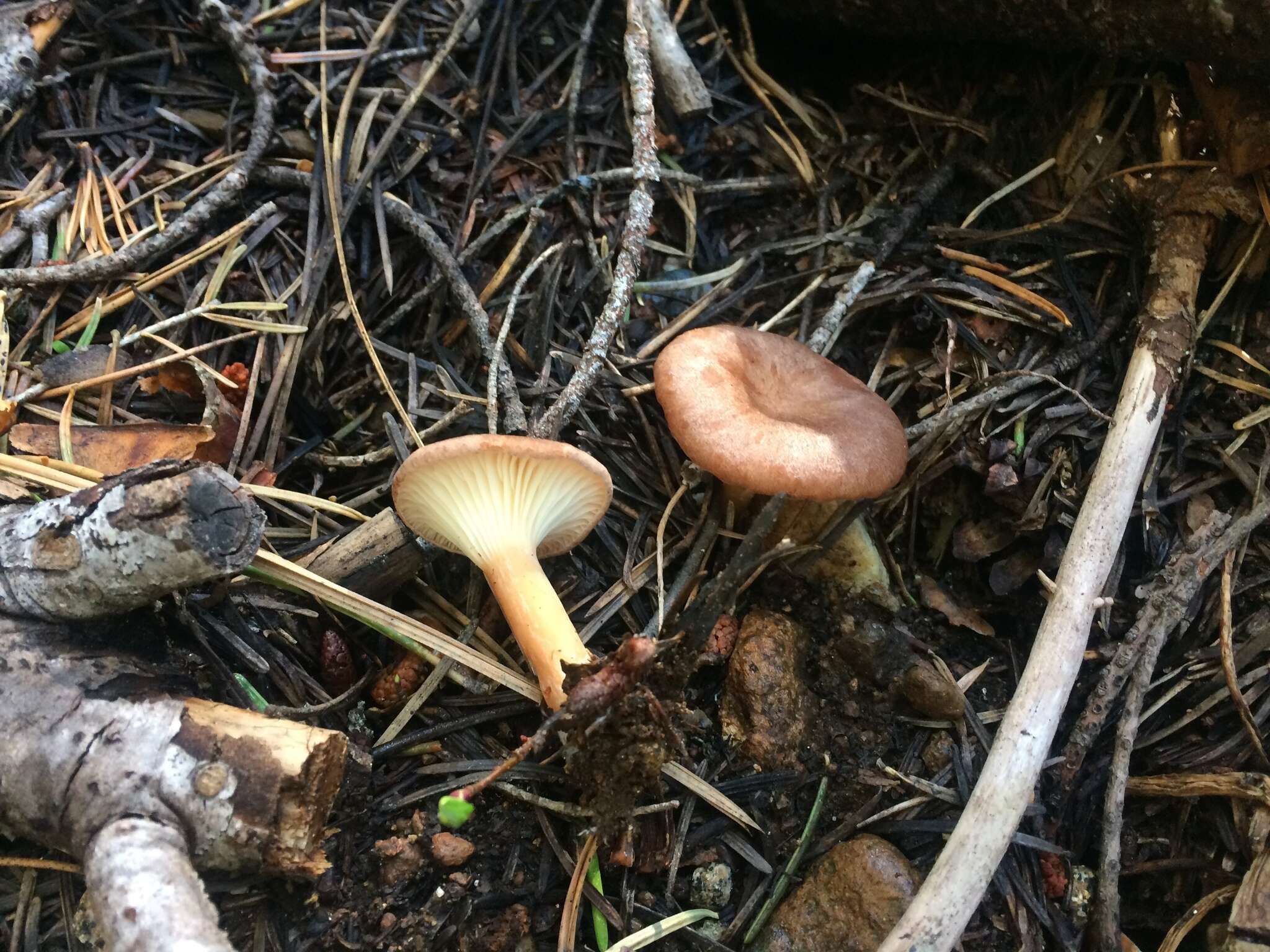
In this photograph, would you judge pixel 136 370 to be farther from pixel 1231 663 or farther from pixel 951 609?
pixel 1231 663

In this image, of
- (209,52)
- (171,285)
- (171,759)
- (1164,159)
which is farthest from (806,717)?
(209,52)

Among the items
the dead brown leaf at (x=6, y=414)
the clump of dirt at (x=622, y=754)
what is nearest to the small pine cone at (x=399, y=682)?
the clump of dirt at (x=622, y=754)

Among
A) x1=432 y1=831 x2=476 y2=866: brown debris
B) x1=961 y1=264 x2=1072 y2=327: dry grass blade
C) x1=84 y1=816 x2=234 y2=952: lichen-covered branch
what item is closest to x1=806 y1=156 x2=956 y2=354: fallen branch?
x1=961 y1=264 x2=1072 y2=327: dry grass blade

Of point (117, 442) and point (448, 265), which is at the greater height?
point (448, 265)

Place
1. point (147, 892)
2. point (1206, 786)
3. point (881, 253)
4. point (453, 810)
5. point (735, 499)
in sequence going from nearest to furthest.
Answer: point (147, 892) < point (453, 810) < point (1206, 786) < point (735, 499) < point (881, 253)

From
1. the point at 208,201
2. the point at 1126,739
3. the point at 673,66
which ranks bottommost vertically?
the point at 1126,739

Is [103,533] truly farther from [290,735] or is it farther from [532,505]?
[532,505]

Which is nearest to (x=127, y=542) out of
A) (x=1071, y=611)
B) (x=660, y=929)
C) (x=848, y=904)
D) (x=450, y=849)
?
(x=450, y=849)

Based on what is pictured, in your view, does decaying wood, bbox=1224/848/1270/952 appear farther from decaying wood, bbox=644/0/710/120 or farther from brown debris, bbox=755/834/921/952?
decaying wood, bbox=644/0/710/120
